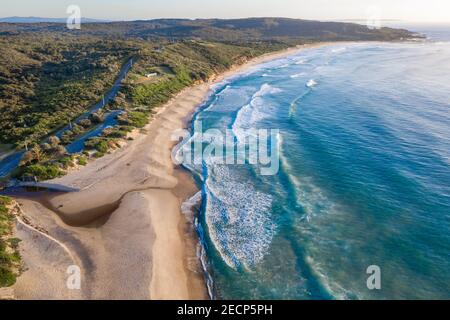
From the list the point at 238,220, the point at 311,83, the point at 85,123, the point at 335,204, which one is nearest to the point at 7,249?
the point at 238,220

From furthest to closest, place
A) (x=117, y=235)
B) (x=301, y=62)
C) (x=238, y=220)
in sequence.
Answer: (x=301, y=62) → (x=238, y=220) → (x=117, y=235)

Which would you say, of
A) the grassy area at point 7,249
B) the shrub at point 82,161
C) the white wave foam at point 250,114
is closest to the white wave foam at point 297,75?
the white wave foam at point 250,114

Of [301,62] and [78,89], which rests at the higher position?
[301,62]

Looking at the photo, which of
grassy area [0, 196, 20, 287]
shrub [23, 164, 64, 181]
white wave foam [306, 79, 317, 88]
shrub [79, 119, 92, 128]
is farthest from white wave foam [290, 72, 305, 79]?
grassy area [0, 196, 20, 287]

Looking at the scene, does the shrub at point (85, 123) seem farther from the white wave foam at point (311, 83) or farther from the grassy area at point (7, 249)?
the white wave foam at point (311, 83)

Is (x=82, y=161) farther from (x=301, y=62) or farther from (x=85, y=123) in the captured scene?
(x=301, y=62)

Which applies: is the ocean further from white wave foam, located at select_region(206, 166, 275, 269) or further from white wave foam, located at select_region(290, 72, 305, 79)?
white wave foam, located at select_region(290, 72, 305, 79)
